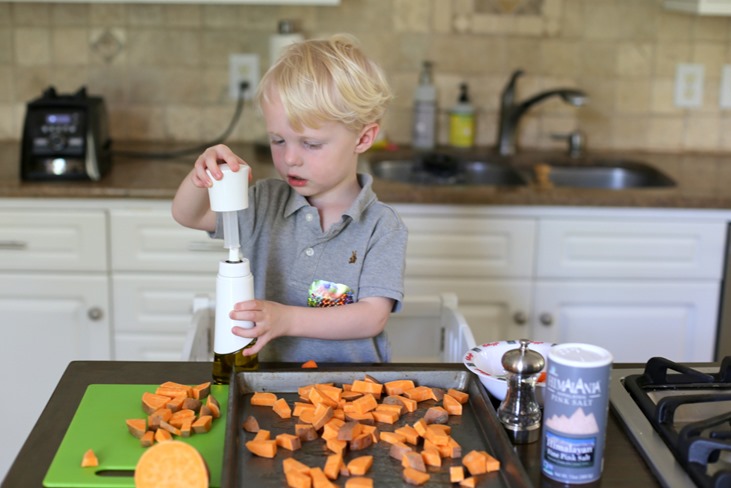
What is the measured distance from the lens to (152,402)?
1.17 metres

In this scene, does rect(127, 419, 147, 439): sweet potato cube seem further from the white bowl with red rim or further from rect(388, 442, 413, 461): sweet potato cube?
the white bowl with red rim

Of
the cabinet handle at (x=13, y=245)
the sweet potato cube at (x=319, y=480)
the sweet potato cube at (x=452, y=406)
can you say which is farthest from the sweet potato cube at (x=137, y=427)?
the cabinet handle at (x=13, y=245)

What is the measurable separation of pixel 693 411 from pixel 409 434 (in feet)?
1.17

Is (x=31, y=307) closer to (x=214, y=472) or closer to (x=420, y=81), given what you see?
(x=420, y=81)

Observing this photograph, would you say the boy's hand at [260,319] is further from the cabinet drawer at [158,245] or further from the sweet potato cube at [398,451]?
the cabinet drawer at [158,245]

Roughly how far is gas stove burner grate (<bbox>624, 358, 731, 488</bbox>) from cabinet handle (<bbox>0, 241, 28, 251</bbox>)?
1633mm

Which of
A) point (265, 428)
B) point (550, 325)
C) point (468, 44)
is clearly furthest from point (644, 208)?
point (265, 428)

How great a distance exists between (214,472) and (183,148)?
Result: 1874mm

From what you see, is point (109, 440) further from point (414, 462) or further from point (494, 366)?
point (494, 366)

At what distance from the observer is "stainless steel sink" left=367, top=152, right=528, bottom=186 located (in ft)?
8.78

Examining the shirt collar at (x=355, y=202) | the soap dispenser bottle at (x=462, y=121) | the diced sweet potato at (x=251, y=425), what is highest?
the soap dispenser bottle at (x=462, y=121)

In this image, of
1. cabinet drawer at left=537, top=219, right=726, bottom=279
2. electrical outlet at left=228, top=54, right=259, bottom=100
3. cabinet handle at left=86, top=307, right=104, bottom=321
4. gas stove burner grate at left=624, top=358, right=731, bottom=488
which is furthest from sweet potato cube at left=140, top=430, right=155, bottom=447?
electrical outlet at left=228, top=54, right=259, bottom=100

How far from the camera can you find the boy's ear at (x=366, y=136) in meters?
1.47

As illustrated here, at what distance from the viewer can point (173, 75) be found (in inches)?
112
